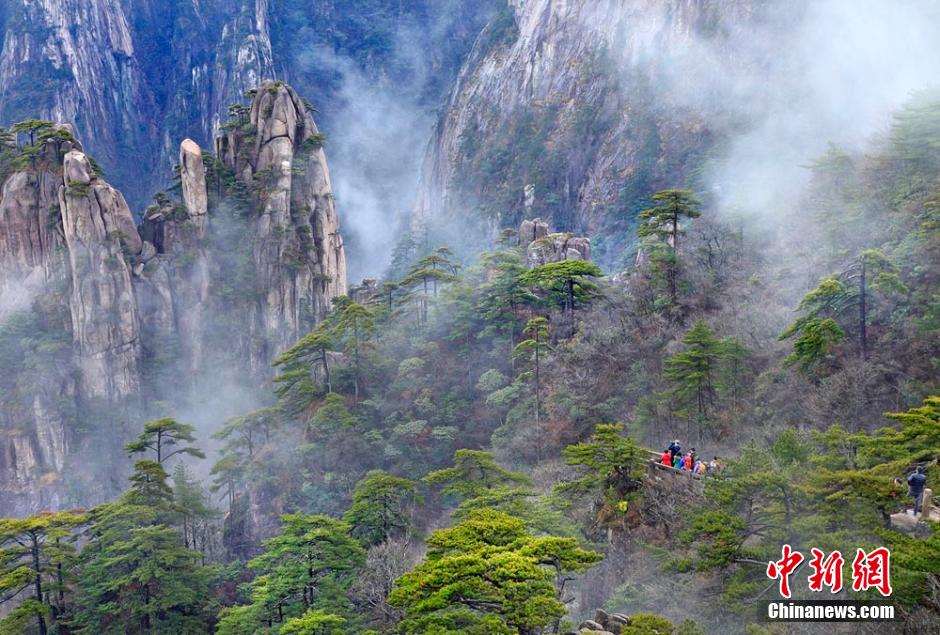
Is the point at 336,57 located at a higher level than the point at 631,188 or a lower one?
higher

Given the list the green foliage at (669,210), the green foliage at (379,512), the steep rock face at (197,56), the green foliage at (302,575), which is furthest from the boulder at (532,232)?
the steep rock face at (197,56)

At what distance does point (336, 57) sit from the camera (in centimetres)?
11544

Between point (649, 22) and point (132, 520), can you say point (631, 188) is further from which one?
point (132, 520)

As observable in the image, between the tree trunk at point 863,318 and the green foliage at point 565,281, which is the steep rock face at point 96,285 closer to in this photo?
the green foliage at point 565,281

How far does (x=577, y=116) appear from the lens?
71000mm

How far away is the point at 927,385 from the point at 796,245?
15205 millimetres

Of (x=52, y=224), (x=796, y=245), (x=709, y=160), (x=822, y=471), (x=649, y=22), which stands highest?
(x=649, y=22)

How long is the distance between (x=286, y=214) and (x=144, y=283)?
34.2ft

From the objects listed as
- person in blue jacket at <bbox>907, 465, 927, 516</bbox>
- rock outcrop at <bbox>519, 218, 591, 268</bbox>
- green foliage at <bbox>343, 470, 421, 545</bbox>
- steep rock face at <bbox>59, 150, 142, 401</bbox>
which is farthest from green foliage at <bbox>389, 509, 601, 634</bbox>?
steep rock face at <bbox>59, 150, 142, 401</bbox>

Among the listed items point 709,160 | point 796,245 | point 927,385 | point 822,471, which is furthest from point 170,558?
point 709,160

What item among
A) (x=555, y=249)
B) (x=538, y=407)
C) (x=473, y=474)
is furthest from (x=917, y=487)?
(x=555, y=249)

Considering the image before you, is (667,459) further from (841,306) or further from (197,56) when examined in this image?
(197,56)

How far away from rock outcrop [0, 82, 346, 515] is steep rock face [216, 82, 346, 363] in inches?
3.4

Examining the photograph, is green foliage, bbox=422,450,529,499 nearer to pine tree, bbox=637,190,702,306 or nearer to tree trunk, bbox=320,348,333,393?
pine tree, bbox=637,190,702,306
